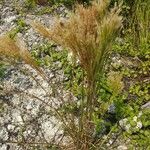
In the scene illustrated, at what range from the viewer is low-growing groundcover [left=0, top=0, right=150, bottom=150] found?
3625 millimetres

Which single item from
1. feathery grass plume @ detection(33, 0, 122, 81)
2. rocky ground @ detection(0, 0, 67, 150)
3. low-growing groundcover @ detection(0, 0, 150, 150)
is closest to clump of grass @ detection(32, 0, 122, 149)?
feathery grass plume @ detection(33, 0, 122, 81)

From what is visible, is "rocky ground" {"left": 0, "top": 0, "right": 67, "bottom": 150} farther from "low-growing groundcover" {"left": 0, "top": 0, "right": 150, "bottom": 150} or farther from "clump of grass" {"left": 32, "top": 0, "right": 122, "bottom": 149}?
"clump of grass" {"left": 32, "top": 0, "right": 122, "bottom": 149}

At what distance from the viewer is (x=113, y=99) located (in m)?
4.27

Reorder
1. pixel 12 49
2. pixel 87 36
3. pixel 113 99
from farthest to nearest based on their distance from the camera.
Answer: pixel 113 99
pixel 12 49
pixel 87 36

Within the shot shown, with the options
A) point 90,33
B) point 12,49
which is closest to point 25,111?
point 12,49

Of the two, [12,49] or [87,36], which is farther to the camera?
[12,49]

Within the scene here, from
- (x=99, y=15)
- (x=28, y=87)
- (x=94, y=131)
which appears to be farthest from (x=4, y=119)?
(x=99, y=15)

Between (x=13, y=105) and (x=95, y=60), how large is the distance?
177cm

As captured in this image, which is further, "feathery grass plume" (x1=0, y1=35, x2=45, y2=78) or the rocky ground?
the rocky ground

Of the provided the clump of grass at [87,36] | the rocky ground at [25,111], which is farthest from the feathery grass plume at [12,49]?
the rocky ground at [25,111]

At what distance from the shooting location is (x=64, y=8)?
5848 mm

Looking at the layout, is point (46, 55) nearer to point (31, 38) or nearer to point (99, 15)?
point (31, 38)

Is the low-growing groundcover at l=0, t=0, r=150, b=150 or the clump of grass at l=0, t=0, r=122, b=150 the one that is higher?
the clump of grass at l=0, t=0, r=122, b=150

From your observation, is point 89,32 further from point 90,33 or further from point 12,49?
point 12,49
